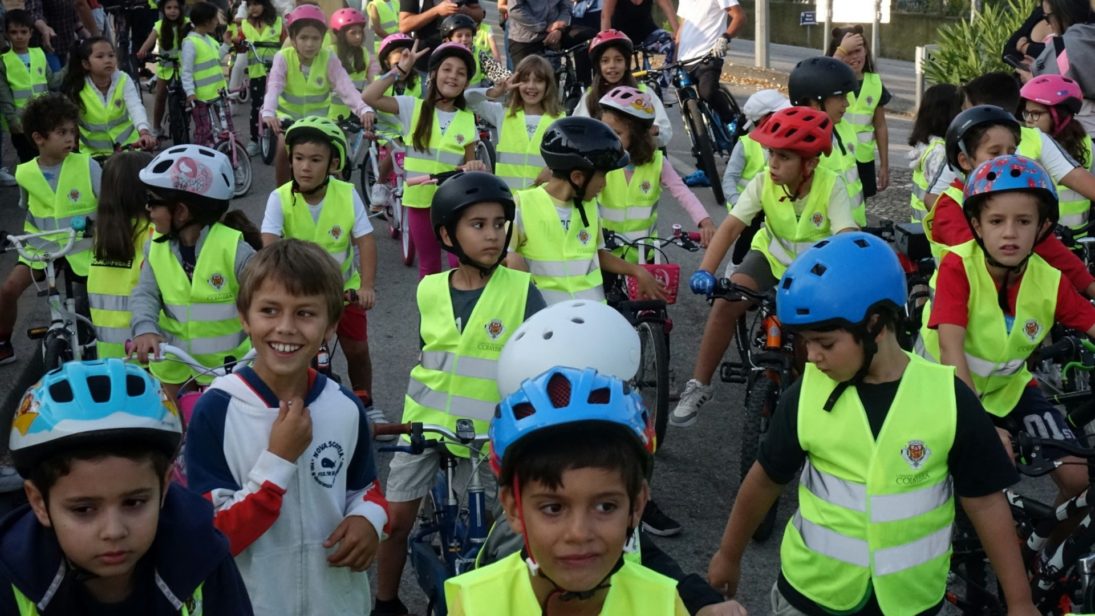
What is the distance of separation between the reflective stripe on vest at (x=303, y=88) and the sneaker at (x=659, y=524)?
6.80 metres

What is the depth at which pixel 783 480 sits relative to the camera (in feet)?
14.0

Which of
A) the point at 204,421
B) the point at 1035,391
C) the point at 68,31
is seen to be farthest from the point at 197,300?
Result: the point at 68,31

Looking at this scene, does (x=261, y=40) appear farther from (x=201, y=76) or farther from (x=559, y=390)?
(x=559, y=390)

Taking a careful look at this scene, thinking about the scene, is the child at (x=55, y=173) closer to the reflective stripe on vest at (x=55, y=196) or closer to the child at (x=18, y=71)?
the reflective stripe on vest at (x=55, y=196)

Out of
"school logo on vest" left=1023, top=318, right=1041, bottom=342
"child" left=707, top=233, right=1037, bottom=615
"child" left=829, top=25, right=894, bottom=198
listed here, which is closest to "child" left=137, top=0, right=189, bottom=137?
"child" left=829, top=25, right=894, bottom=198

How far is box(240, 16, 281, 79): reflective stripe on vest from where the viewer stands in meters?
16.4

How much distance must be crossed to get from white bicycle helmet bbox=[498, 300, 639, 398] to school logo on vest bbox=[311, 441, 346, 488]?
0.55 metres

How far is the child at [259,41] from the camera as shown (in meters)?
16.4

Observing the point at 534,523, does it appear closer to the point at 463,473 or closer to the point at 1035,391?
the point at 463,473

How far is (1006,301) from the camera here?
5613 millimetres

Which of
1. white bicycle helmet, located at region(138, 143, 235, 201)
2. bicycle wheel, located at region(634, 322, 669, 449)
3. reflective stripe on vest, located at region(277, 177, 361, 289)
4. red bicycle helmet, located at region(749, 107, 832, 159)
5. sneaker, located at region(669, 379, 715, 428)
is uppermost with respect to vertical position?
white bicycle helmet, located at region(138, 143, 235, 201)

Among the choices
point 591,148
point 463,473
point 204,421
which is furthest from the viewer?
point 591,148

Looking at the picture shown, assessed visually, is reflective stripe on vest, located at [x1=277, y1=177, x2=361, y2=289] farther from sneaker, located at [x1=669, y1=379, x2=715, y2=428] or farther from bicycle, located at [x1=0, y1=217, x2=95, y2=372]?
sneaker, located at [x1=669, y1=379, x2=715, y2=428]

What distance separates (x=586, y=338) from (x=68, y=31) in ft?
45.1
